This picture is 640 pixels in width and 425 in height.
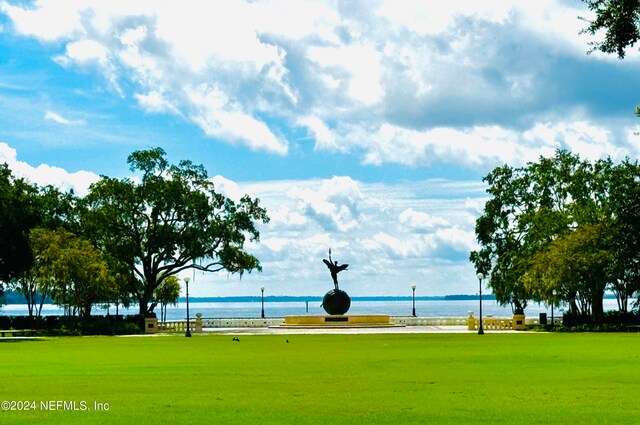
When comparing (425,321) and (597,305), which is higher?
(597,305)

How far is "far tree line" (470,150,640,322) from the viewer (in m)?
60.1

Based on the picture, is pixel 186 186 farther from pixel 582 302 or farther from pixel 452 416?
pixel 452 416

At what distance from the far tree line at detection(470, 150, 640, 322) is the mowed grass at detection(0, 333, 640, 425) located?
25.7 metres

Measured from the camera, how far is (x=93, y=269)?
65500mm

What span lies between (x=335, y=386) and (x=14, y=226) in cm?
3713

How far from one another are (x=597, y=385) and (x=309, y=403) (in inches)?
275

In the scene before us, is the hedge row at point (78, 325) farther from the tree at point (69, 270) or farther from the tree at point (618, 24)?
the tree at point (618, 24)

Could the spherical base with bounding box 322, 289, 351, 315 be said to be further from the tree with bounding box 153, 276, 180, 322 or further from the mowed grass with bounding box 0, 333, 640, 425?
the mowed grass with bounding box 0, 333, 640, 425

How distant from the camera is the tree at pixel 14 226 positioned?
53.3 meters

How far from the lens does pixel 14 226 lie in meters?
53.6

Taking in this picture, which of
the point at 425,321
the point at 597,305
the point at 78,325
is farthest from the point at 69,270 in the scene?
the point at 597,305

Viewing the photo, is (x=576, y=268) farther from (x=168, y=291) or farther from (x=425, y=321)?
(x=168, y=291)

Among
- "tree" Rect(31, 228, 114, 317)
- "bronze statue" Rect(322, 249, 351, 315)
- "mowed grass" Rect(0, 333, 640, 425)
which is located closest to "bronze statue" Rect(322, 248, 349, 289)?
"bronze statue" Rect(322, 249, 351, 315)

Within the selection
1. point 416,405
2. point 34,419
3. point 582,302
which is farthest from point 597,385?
point 582,302
